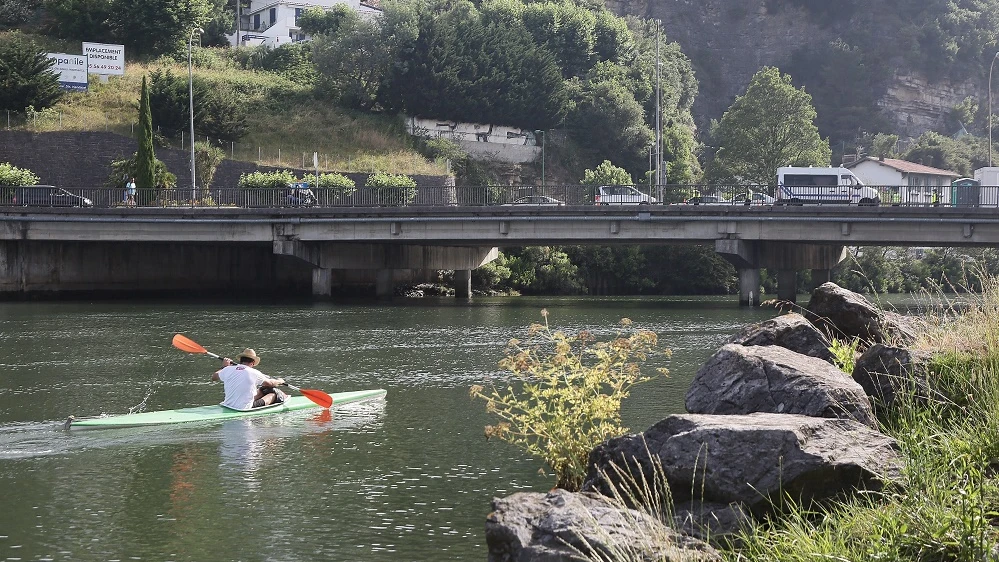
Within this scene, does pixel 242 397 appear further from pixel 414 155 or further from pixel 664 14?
pixel 664 14

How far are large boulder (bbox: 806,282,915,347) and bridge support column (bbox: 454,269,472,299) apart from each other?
47366 millimetres

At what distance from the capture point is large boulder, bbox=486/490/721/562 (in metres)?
8.80

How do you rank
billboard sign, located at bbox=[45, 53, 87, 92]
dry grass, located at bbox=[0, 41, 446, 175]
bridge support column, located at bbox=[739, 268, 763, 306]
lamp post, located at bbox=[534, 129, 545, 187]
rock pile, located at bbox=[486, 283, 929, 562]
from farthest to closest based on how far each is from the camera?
lamp post, located at bbox=[534, 129, 545, 187], billboard sign, located at bbox=[45, 53, 87, 92], dry grass, located at bbox=[0, 41, 446, 175], bridge support column, located at bbox=[739, 268, 763, 306], rock pile, located at bbox=[486, 283, 929, 562]

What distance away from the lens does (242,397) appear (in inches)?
832

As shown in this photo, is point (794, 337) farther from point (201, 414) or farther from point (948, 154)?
point (948, 154)

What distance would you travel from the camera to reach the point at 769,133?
91.6 m

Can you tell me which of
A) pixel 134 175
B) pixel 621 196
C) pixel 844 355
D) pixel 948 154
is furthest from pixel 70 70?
pixel 948 154

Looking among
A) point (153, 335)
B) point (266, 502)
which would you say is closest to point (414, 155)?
point (153, 335)

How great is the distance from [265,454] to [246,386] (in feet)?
11.6

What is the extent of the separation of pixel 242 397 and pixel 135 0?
258 feet

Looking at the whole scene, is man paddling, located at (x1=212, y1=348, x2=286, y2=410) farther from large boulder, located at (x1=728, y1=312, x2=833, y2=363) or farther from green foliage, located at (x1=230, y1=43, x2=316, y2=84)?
green foliage, located at (x1=230, y1=43, x2=316, y2=84)

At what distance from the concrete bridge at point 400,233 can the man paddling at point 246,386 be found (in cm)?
3364

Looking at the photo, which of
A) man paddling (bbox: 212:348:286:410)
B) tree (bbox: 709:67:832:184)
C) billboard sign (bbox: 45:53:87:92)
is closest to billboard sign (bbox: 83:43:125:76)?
billboard sign (bbox: 45:53:87:92)

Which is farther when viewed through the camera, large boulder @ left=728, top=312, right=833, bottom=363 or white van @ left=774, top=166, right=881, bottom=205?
white van @ left=774, top=166, right=881, bottom=205
